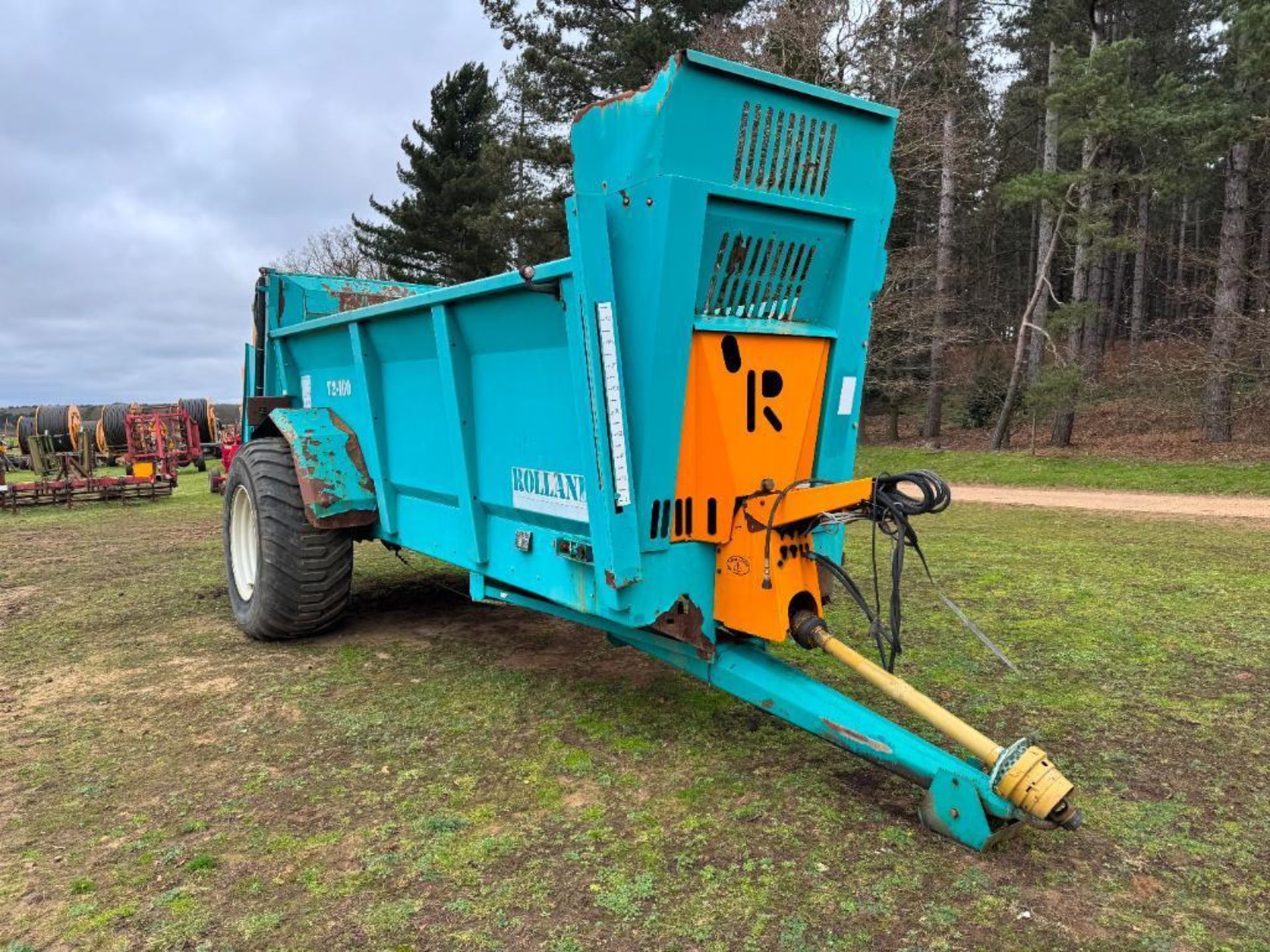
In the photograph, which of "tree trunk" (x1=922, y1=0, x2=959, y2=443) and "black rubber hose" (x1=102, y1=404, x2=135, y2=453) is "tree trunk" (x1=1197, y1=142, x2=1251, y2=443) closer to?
"tree trunk" (x1=922, y1=0, x2=959, y2=443)

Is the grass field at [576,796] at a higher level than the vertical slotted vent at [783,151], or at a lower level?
lower

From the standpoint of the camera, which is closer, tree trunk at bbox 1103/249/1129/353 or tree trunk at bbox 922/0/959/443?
tree trunk at bbox 922/0/959/443

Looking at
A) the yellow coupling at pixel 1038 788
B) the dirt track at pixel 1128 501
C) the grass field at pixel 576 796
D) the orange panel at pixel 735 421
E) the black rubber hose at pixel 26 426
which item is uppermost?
the orange panel at pixel 735 421

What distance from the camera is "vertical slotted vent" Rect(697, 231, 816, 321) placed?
297cm

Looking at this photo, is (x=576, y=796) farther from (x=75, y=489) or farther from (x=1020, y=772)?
(x=75, y=489)

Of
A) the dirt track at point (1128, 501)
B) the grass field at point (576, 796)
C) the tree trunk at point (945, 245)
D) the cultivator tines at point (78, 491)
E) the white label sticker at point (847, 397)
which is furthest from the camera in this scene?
the tree trunk at point (945, 245)

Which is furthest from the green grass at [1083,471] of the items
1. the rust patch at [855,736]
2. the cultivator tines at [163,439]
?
the cultivator tines at [163,439]

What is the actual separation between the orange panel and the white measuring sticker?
0.23 meters

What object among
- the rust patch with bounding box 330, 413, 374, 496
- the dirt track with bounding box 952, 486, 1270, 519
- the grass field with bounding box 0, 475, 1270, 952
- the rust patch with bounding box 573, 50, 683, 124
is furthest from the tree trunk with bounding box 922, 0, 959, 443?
the rust patch with bounding box 573, 50, 683, 124

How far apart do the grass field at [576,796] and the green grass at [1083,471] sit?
7828 mm

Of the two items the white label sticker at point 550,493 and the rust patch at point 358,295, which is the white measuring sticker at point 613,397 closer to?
the white label sticker at point 550,493

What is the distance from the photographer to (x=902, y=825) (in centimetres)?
274

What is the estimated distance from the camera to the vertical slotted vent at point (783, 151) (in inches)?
112

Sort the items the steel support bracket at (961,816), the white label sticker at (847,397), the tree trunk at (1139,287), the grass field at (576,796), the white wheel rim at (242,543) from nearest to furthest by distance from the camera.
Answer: the grass field at (576,796) → the steel support bracket at (961,816) → the white label sticker at (847,397) → the white wheel rim at (242,543) → the tree trunk at (1139,287)
